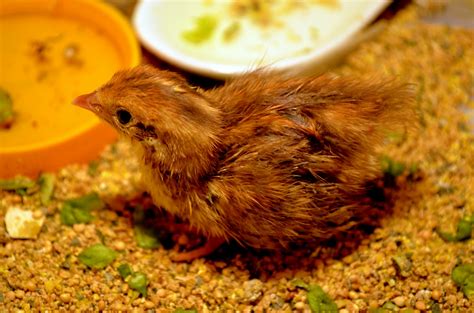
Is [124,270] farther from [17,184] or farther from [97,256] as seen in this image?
[17,184]

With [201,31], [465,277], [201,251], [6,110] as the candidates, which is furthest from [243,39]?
[465,277]

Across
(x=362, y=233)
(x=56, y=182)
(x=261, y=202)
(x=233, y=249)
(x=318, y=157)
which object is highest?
(x=318, y=157)

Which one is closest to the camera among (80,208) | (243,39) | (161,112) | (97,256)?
(161,112)

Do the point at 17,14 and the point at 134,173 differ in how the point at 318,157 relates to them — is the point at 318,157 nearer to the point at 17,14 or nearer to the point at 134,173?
the point at 134,173

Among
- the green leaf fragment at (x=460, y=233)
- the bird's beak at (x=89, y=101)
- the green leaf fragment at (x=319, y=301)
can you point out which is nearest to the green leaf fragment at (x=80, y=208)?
the bird's beak at (x=89, y=101)

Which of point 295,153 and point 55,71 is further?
point 55,71

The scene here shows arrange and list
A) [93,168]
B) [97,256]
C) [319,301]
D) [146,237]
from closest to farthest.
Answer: [319,301] < [97,256] < [146,237] < [93,168]

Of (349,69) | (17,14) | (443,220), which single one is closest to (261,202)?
(443,220)
